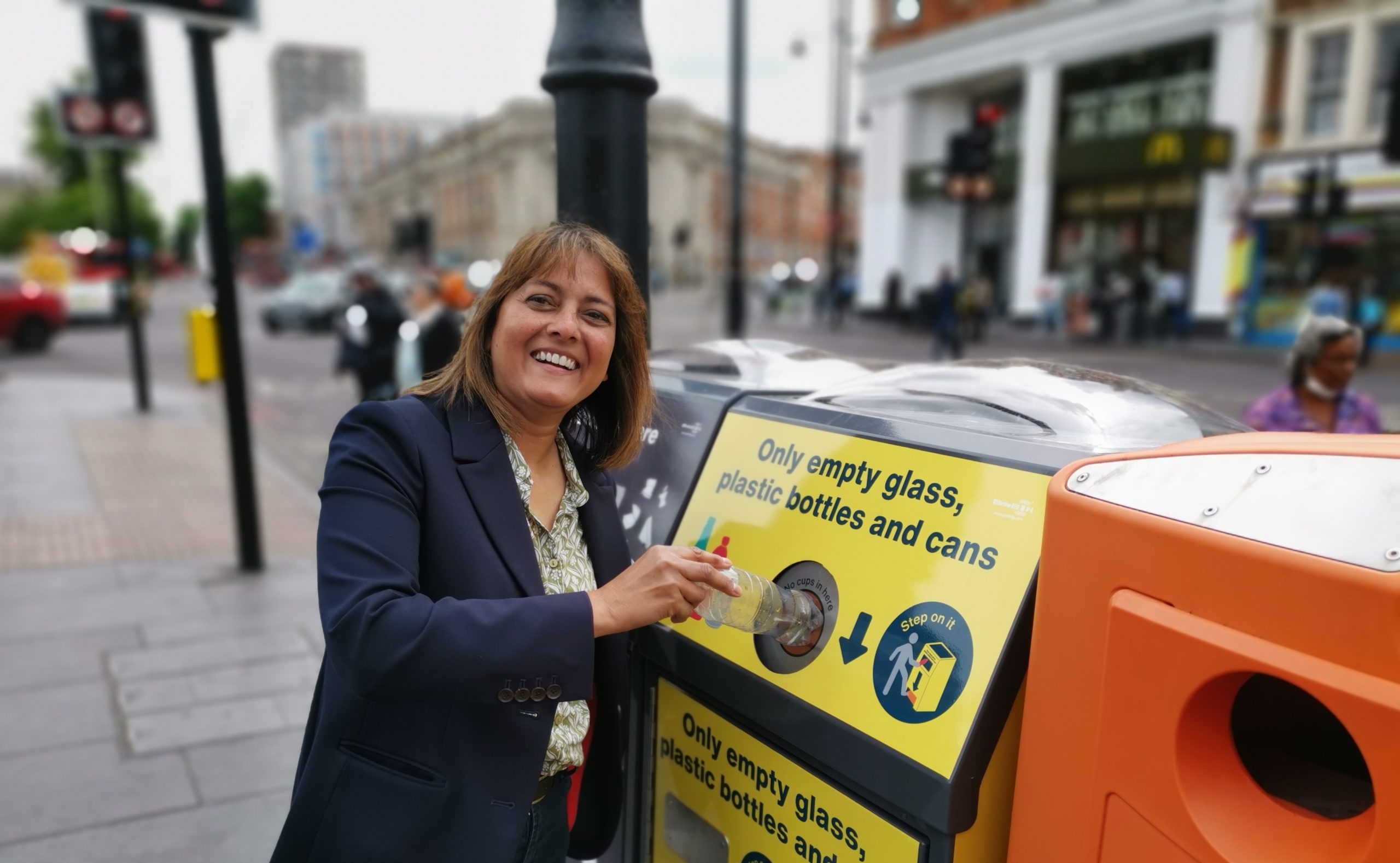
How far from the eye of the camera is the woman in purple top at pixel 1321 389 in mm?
3559

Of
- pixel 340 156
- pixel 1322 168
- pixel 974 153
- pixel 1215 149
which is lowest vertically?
pixel 974 153

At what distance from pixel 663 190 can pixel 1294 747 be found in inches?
2595

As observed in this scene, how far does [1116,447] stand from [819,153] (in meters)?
93.4

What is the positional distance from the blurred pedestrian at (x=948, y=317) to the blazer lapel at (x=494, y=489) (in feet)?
48.0

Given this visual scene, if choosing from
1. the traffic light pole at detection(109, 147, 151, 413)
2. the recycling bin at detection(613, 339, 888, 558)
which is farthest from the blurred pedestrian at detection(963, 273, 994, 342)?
the recycling bin at detection(613, 339, 888, 558)

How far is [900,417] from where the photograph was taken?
1.80m

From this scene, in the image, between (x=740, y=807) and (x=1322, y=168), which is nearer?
(x=740, y=807)

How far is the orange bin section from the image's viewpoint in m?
0.99

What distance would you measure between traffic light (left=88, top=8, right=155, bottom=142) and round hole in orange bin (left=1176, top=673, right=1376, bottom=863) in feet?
30.1

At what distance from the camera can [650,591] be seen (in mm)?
1369

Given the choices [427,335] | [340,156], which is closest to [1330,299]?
[427,335]

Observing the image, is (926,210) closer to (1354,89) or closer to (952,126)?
(952,126)

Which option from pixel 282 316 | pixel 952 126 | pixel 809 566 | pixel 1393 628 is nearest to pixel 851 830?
pixel 809 566

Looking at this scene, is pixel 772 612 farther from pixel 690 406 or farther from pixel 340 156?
pixel 340 156
